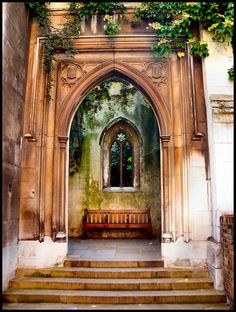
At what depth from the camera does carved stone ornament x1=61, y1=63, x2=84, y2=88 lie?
7.12m

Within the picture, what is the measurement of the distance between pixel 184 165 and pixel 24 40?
377cm

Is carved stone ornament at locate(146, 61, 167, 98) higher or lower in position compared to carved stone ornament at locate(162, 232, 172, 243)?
higher

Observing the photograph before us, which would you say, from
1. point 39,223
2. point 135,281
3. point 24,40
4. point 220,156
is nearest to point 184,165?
point 220,156

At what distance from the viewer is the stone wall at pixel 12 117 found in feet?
18.3

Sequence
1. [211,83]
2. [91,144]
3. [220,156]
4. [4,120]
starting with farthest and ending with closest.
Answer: [91,144], [211,83], [220,156], [4,120]

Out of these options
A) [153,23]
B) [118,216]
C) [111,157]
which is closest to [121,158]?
[111,157]

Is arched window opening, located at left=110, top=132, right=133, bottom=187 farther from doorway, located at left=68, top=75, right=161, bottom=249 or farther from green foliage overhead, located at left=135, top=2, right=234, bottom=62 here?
green foliage overhead, located at left=135, top=2, right=234, bottom=62

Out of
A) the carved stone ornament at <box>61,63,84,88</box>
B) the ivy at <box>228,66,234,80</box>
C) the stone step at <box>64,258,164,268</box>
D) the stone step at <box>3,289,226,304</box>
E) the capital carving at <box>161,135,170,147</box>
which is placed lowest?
the stone step at <box>3,289,226,304</box>

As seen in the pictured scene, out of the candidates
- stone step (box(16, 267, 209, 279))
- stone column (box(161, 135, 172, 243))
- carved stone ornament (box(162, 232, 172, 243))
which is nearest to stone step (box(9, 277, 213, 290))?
stone step (box(16, 267, 209, 279))

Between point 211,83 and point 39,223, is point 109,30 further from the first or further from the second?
point 39,223

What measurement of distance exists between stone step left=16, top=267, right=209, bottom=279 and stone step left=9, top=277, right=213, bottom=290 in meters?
0.17

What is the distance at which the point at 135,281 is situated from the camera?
18.8 ft

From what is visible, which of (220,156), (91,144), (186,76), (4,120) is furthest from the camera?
(91,144)

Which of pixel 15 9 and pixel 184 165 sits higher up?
pixel 15 9
